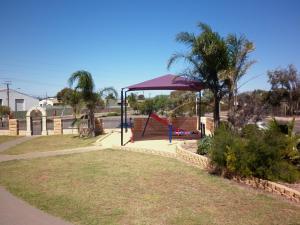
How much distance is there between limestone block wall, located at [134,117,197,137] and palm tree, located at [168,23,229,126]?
17.6ft

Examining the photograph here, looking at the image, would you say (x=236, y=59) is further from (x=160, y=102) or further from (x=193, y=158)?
(x=160, y=102)

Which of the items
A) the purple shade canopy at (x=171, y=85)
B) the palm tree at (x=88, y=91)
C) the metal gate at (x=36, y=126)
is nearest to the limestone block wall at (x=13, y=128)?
the metal gate at (x=36, y=126)

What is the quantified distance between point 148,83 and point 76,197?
9.28 m

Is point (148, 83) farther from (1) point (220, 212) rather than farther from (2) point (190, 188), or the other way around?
(1) point (220, 212)

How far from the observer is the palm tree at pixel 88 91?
731 inches

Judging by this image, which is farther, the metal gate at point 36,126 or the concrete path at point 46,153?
the metal gate at point 36,126

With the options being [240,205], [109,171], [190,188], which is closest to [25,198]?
[109,171]

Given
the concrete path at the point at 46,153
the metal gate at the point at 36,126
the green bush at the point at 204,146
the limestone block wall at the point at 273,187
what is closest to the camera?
the limestone block wall at the point at 273,187

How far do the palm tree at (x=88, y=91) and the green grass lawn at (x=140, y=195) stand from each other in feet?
28.4

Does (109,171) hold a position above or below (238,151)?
below

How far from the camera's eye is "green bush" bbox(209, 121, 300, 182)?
7758 mm

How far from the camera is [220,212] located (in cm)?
598

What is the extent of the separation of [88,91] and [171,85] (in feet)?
21.5

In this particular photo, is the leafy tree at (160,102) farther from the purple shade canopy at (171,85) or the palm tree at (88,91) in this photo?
the purple shade canopy at (171,85)
